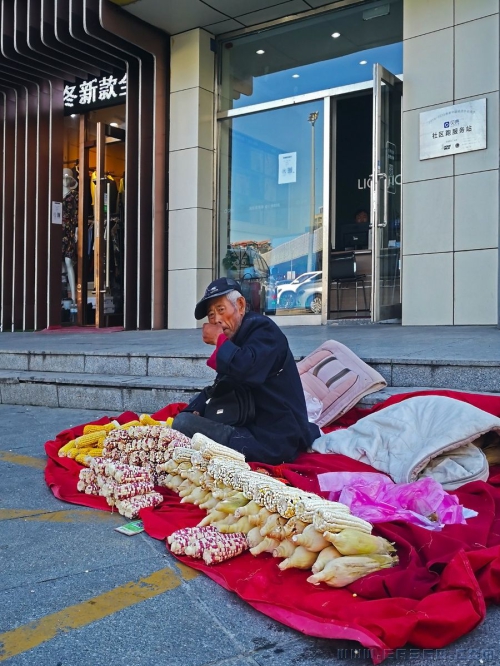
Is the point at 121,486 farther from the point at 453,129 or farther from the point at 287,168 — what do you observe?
the point at 287,168

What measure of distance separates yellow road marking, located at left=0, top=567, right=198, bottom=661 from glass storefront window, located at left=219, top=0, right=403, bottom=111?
7.90 m

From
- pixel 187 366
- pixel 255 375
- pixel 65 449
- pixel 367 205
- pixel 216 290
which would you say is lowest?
pixel 65 449

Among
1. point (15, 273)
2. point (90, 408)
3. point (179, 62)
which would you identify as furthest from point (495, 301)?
point (15, 273)

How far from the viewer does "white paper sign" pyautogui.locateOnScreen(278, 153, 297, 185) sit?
952cm

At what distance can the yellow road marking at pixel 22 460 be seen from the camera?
149 inches

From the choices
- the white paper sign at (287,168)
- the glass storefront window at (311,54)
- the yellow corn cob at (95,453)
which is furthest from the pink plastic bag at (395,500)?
the white paper sign at (287,168)

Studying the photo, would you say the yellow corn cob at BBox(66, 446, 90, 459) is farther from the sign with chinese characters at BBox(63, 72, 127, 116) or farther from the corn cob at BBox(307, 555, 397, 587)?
the sign with chinese characters at BBox(63, 72, 127, 116)

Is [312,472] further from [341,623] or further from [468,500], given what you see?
[341,623]

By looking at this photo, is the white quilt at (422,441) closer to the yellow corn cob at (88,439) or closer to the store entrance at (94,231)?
the yellow corn cob at (88,439)

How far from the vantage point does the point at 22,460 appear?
12.8 feet

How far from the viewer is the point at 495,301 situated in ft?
Result: 23.7

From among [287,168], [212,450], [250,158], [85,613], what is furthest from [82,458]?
[250,158]

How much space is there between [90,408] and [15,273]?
639cm

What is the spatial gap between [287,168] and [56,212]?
411 cm
